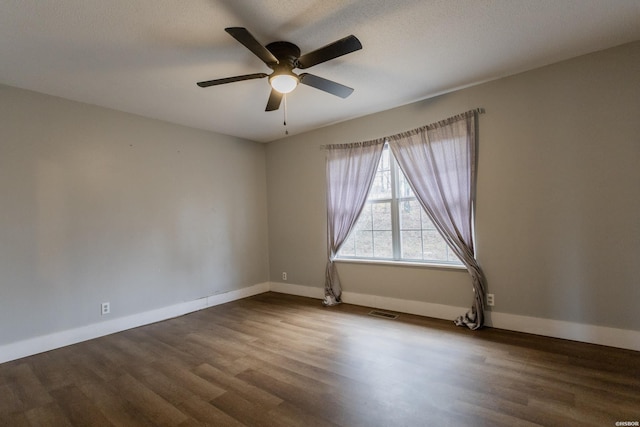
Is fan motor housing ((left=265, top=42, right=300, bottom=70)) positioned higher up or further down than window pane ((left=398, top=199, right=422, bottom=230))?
higher up

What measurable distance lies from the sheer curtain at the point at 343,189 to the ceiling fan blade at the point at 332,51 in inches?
73.6

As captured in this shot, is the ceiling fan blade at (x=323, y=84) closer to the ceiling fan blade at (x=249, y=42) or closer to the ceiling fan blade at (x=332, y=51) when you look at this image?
the ceiling fan blade at (x=332, y=51)

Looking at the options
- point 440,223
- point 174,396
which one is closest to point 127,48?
point 174,396

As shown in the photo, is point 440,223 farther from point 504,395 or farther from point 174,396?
point 174,396

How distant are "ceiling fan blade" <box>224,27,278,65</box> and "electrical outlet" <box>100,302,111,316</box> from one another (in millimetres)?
3115

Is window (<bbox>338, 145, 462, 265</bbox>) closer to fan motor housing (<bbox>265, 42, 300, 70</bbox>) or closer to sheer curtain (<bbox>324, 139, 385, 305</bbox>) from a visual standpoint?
sheer curtain (<bbox>324, 139, 385, 305</bbox>)

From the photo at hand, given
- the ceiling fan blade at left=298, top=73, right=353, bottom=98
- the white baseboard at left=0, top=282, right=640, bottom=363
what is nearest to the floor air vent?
the white baseboard at left=0, top=282, right=640, bottom=363

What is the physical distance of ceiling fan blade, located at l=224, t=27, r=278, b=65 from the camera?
171cm

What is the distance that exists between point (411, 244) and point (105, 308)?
359 cm

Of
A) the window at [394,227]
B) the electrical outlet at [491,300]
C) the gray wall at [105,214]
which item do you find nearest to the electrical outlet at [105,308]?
the gray wall at [105,214]

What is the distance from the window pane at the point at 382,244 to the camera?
3834 mm

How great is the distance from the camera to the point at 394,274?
3.70 meters

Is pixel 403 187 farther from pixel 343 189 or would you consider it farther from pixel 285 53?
pixel 285 53

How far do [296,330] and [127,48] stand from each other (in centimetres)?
296
